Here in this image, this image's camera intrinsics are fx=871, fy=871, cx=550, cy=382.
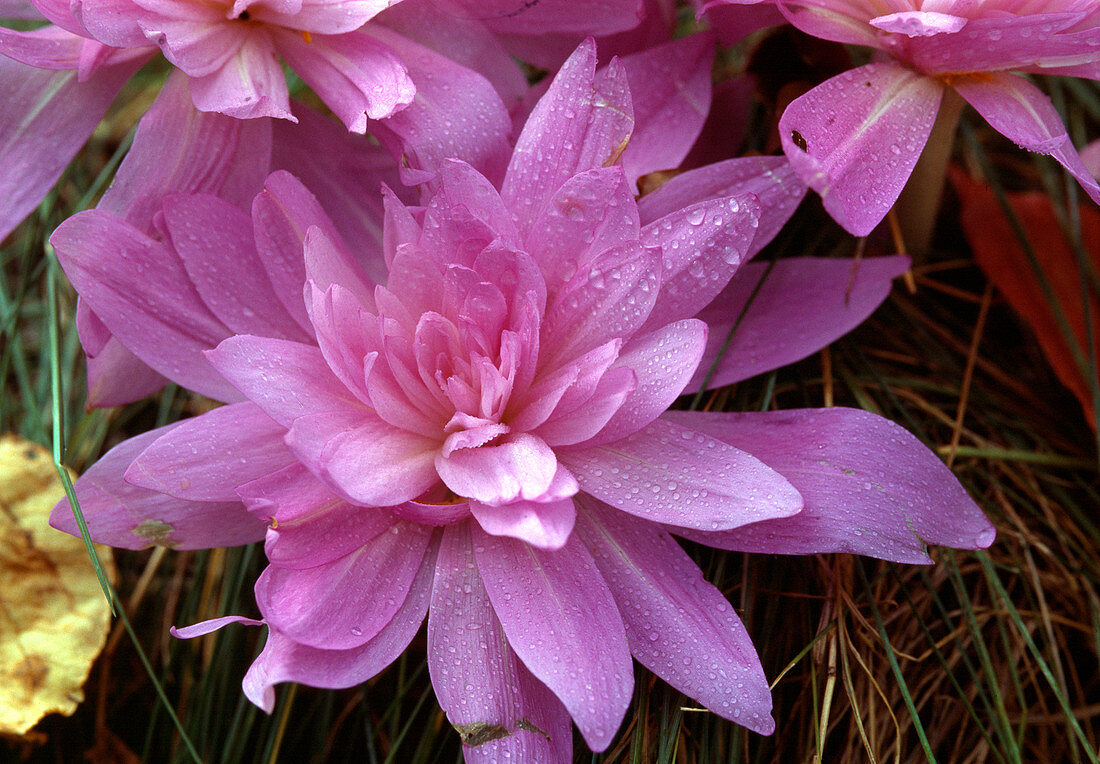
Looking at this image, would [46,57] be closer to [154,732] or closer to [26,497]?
[26,497]

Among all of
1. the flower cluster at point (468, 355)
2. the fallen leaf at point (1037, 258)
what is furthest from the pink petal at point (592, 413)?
the fallen leaf at point (1037, 258)

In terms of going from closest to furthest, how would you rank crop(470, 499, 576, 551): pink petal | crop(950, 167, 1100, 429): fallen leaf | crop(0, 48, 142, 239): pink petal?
crop(470, 499, 576, 551): pink petal, crop(0, 48, 142, 239): pink petal, crop(950, 167, 1100, 429): fallen leaf

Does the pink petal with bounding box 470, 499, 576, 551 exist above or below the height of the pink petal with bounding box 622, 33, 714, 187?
below

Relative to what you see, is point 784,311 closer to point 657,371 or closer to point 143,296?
point 657,371

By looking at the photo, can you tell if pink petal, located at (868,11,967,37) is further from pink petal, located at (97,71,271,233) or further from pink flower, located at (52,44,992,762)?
pink petal, located at (97,71,271,233)

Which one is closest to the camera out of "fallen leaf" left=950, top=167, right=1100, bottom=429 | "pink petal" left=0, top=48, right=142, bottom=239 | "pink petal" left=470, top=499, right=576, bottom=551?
"pink petal" left=470, top=499, right=576, bottom=551

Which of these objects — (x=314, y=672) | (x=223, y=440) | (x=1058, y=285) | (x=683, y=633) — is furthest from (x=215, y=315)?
(x=1058, y=285)

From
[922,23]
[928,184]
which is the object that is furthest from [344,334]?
[928,184]

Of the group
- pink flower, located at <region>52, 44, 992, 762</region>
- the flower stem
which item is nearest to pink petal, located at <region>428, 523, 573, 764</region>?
pink flower, located at <region>52, 44, 992, 762</region>
